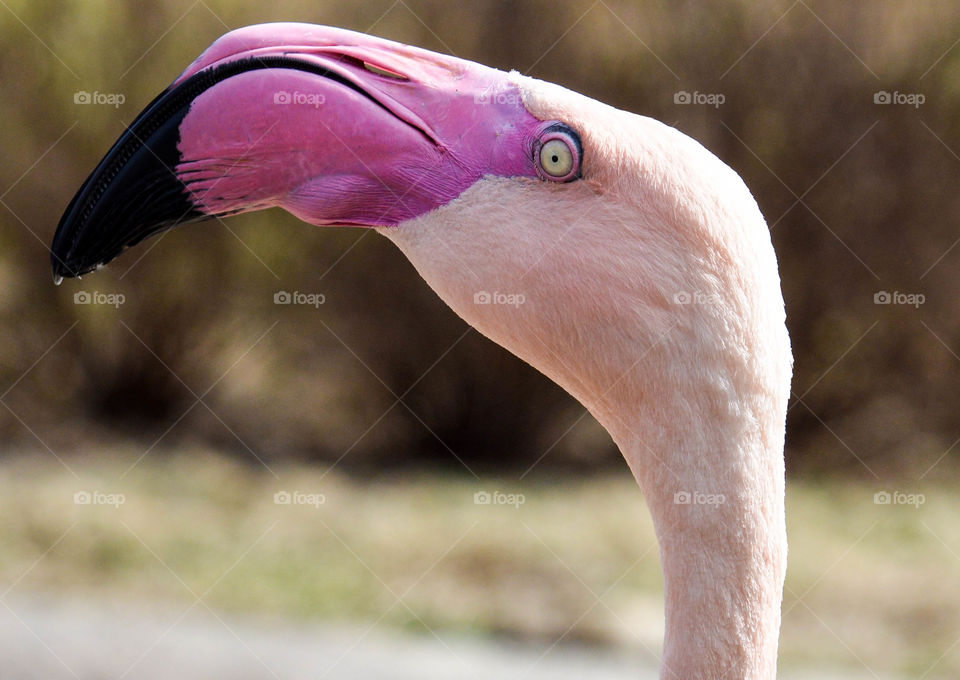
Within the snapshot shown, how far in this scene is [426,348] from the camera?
684cm

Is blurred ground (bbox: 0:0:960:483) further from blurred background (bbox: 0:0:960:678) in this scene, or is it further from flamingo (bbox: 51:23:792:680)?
flamingo (bbox: 51:23:792:680)

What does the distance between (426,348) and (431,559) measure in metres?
1.74

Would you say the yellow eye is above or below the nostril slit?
below

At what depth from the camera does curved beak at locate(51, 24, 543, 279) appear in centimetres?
136

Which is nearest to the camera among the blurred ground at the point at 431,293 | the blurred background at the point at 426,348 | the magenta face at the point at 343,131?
the magenta face at the point at 343,131

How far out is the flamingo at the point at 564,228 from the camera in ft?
4.48

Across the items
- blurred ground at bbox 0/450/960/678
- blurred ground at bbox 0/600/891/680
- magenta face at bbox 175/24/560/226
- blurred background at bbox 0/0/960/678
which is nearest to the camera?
magenta face at bbox 175/24/560/226

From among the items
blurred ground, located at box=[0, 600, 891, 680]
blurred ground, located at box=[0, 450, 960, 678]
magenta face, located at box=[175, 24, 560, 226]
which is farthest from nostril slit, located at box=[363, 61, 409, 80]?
blurred ground, located at box=[0, 450, 960, 678]

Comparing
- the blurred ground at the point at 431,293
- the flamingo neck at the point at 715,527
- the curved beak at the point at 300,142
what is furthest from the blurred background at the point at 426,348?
the curved beak at the point at 300,142

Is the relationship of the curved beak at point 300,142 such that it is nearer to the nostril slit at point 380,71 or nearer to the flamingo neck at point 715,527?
the nostril slit at point 380,71

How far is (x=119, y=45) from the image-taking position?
21.7ft

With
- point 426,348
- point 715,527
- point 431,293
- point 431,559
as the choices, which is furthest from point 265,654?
point 715,527

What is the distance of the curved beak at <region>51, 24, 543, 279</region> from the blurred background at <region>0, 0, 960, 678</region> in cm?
421

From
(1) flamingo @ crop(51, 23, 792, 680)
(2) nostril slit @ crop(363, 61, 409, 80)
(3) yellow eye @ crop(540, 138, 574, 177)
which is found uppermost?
(2) nostril slit @ crop(363, 61, 409, 80)
